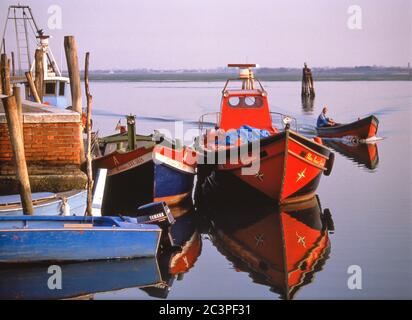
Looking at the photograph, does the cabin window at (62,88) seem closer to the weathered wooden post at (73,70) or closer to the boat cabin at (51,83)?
the boat cabin at (51,83)

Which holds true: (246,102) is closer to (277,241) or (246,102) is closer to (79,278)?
(277,241)

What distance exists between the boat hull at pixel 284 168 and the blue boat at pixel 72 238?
5.32 meters

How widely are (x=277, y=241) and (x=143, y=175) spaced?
13.4ft

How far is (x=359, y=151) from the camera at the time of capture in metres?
32.8

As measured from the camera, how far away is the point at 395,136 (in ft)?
127

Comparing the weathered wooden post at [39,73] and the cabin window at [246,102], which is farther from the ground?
the weathered wooden post at [39,73]

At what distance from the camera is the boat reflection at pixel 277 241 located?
1427 cm

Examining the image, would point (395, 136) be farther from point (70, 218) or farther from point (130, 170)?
point (70, 218)

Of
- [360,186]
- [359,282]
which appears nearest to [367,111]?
[360,186]

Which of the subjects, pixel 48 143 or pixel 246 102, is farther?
pixel 246 102

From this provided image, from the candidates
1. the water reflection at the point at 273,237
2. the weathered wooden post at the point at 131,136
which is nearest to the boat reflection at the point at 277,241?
the water reflection at the point at 273,237

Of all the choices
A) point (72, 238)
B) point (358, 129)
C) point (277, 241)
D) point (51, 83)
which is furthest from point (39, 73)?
point (358, 129)

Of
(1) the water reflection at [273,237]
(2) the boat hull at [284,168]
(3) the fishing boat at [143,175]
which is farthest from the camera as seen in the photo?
(3) the fishing boat at [143,175]

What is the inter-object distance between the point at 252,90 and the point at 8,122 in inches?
410
